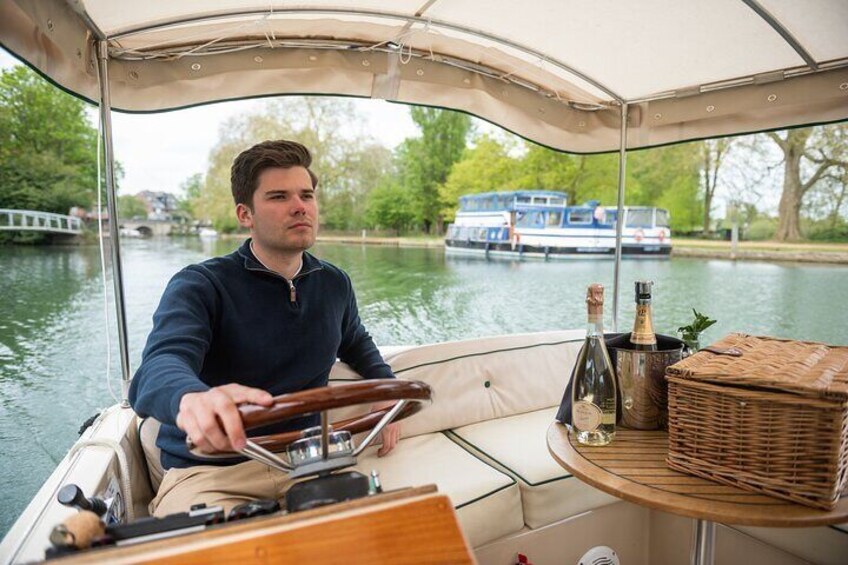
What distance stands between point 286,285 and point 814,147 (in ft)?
28.9

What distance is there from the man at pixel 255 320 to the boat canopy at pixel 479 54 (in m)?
0.54

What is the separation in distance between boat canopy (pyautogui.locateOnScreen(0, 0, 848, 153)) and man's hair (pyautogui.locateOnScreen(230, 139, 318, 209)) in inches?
18.9

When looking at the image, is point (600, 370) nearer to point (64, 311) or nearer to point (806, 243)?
point (64, 311)

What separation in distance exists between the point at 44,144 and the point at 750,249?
9.62 m

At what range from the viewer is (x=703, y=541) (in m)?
1.10

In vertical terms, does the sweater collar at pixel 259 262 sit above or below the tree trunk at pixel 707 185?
below

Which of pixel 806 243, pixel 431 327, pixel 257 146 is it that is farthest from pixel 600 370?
pixel 806 243

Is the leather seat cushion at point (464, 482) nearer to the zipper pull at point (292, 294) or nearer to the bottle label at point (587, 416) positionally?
the bottle label at point (587, 416)

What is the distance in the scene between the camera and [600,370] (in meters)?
1.25

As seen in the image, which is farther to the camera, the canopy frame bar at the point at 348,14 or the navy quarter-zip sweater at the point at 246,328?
the canopy frame bar at the point at 348,14

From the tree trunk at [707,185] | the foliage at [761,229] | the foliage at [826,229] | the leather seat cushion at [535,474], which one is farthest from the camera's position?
the tree trunk at [707,185]

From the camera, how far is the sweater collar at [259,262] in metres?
1.50

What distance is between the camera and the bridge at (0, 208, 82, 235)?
4.00 meters

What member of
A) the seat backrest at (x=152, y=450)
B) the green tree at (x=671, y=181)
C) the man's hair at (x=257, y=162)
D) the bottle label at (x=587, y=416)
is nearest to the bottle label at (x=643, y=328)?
the bottle label at (x=587, y=416)
